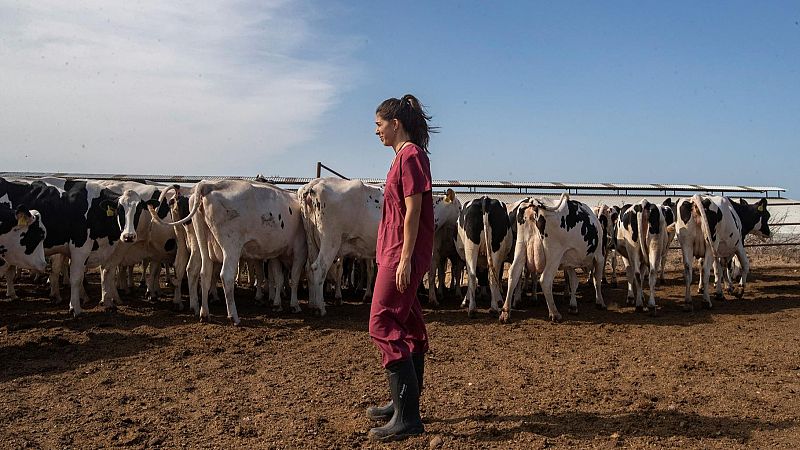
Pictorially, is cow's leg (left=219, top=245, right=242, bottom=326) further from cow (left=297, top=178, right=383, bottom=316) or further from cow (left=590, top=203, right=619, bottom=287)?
cow (left=590, top=203, right=619, bottom=287)

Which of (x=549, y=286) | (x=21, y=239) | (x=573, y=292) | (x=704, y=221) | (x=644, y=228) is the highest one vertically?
(x=704, y=221)

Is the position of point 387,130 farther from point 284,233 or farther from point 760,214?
point 760,214

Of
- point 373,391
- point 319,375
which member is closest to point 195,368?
point 319,375

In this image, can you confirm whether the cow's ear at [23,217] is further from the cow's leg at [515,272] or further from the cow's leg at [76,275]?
the cow's leg at [515,272]

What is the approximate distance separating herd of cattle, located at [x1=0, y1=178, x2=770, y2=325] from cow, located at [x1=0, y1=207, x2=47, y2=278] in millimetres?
15

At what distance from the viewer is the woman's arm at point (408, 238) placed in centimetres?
439

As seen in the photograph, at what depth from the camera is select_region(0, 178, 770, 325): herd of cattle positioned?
984cm

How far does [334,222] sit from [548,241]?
356 centimetres

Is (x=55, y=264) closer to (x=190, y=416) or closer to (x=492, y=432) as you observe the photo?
(x=190, y=416)

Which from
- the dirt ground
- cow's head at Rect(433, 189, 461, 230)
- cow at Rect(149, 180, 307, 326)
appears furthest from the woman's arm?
cow's head at Rect(433, 189, 461, 230)

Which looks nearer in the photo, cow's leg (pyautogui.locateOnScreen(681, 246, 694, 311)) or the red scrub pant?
the red scrub pant

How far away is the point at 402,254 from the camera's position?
4438mm

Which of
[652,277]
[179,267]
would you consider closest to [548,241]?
[652,277]

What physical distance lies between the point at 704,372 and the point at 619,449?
2.77 meters
